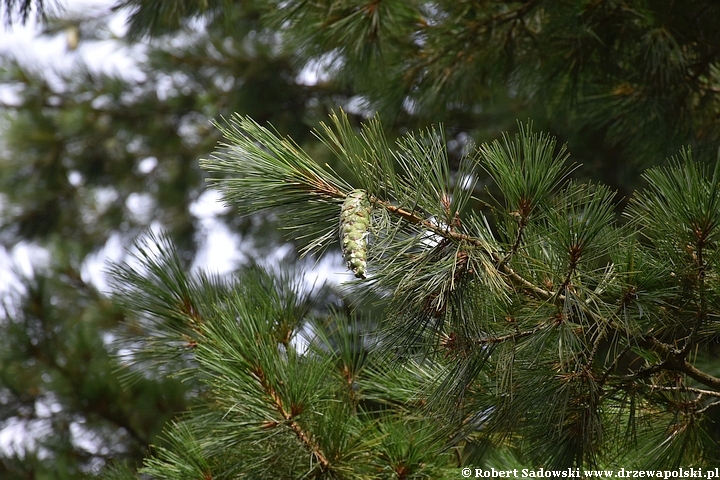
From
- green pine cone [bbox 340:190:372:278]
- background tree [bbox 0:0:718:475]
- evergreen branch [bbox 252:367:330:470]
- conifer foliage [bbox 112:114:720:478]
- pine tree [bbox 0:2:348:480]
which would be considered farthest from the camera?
pine tree [bbox 0:2:348:480]

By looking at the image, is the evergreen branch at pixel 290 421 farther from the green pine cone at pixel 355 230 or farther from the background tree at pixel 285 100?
the background tree at pixel 285 100

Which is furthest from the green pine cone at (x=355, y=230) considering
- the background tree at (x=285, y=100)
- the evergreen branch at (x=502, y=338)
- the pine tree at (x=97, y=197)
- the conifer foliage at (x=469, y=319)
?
the pine tree at (x=97, y=197)

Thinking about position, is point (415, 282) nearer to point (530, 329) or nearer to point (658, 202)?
point (530, 329)

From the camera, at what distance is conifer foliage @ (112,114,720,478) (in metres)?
1.11

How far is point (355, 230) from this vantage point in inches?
39.8

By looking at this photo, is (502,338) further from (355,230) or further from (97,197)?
(97,197)

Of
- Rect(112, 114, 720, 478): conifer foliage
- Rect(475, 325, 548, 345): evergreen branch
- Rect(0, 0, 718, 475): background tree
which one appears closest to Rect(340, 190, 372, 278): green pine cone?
Rect(112, 114, 720, 478): conifer foliage

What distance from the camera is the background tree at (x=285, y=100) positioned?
1991mm

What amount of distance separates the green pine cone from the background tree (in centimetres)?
101

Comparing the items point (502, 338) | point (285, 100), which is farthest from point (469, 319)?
point (285, 100)

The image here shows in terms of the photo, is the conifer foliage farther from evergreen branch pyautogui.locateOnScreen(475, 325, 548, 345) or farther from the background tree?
the background tree

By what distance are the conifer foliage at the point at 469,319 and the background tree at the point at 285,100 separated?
835 mm

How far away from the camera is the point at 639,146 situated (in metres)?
2.13

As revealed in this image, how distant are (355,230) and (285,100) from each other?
256 cm
